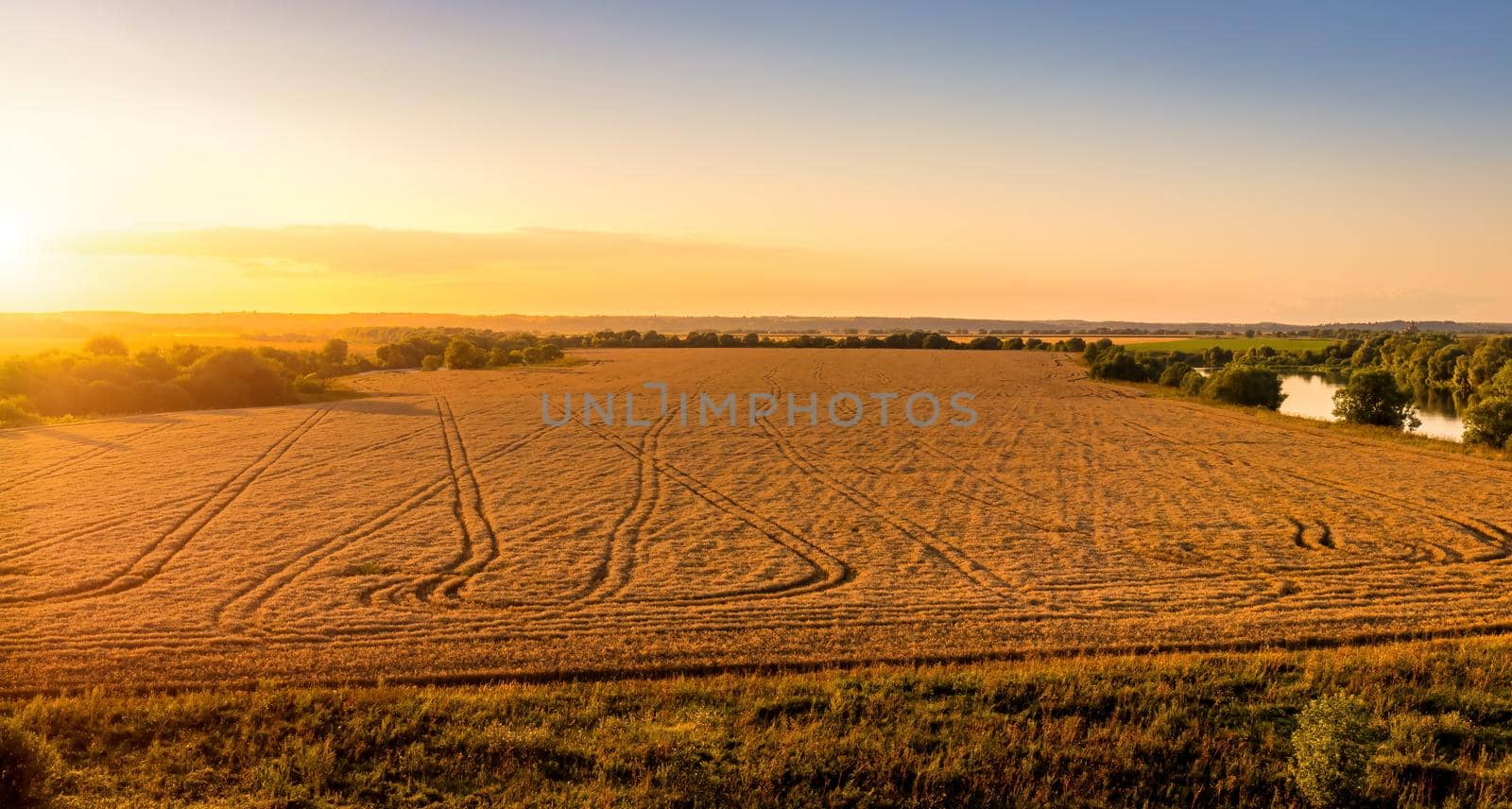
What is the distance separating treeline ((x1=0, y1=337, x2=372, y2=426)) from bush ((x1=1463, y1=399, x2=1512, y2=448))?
52593mm

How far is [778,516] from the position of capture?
21.2 metres

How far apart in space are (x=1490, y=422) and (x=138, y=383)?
57208 millimetres

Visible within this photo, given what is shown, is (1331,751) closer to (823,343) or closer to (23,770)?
(23,770)

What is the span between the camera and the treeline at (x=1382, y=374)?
34747 mm

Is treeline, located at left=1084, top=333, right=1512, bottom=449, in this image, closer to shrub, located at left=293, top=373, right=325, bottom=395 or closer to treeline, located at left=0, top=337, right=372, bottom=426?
shrub, located at left=293, top=373, right=325, bottom=395

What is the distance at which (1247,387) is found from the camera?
4953 centimetres

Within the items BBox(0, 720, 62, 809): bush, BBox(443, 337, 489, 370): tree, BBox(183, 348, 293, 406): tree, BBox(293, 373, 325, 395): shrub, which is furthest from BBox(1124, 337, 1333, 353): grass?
BBox(0, 720, 62, 809): bush

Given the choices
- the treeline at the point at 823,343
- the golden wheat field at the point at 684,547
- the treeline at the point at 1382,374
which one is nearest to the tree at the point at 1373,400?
the treeline at the point at 1382,374

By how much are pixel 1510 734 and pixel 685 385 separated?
49071mm

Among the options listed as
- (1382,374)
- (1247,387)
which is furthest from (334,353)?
(1382,374)

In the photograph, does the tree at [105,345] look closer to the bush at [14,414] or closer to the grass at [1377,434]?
the bush at [14,414]

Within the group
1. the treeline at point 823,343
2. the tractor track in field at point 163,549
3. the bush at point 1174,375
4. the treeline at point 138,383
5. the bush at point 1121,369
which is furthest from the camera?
the treeline at point 823,343

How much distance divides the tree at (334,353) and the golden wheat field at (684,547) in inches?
1443

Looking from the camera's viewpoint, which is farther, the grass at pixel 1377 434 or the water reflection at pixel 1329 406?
the water reflection at pixel 1329 406
